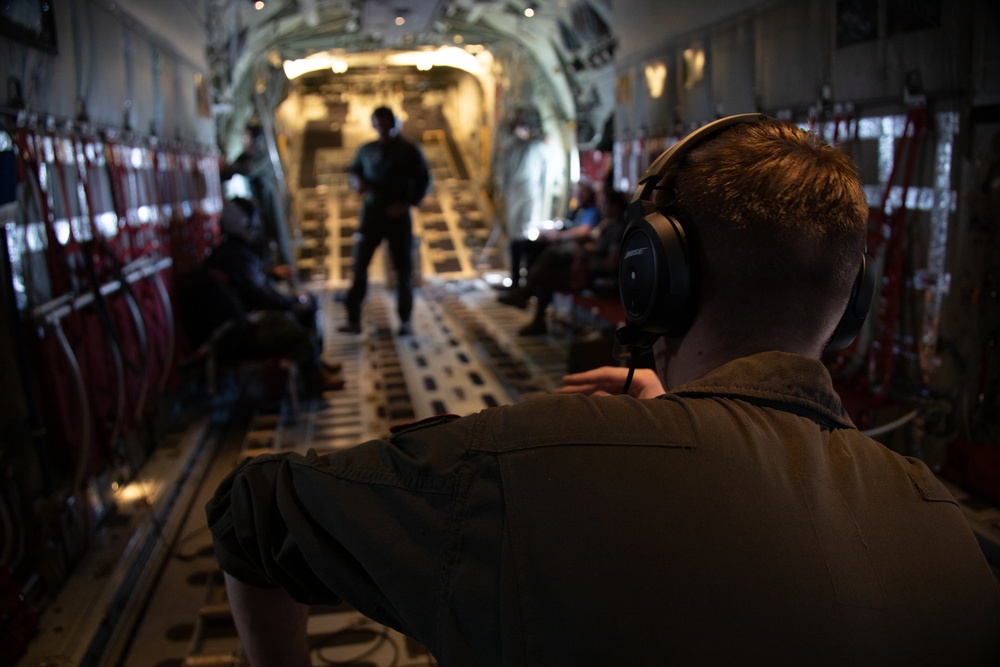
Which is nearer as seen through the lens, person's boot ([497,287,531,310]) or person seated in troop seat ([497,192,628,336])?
person seated in troop seat ([497,192,628,336])

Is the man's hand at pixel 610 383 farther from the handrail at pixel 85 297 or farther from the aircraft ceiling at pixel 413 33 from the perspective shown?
the aircraft ceiling at pixel 413 33

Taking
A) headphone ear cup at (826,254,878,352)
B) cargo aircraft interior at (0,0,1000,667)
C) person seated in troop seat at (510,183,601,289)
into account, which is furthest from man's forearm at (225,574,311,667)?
person seated in troop seat at (510,183,601,289)

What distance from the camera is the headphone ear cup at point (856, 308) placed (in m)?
1.22

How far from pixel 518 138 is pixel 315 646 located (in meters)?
9.39

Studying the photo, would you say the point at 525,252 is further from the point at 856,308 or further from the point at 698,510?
the point at 698,510

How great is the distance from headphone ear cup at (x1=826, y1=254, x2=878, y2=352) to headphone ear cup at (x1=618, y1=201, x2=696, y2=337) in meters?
0.27

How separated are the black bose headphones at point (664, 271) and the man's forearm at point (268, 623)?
2.24 feet

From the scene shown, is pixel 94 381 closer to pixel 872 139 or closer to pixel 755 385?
pixel 755 385

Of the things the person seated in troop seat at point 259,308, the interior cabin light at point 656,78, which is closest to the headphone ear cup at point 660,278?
the person seated in troop seat at point 259,308

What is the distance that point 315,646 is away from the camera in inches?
104

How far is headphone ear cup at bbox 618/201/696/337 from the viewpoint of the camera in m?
1.11

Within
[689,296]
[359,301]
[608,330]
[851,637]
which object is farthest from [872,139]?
[359,301]

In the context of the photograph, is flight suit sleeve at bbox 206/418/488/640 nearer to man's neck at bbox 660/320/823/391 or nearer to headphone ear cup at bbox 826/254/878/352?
man's neck at bbox 660/320/823/391

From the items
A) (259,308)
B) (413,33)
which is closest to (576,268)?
(259,308)
